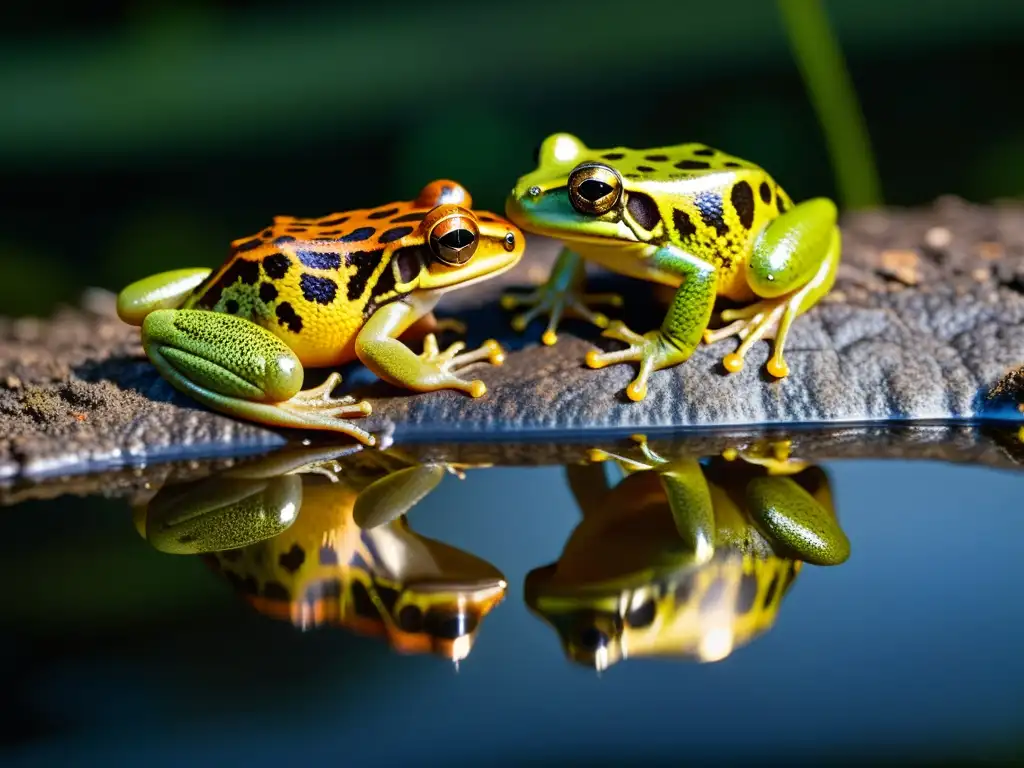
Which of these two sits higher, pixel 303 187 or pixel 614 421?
pixel 303 187

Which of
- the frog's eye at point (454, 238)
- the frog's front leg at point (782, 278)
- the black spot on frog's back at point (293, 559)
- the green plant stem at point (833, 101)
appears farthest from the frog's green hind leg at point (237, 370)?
the green plant stem at point (833, 101)

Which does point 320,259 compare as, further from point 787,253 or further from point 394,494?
point 787,253

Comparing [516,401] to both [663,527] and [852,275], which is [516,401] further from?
[852,275]

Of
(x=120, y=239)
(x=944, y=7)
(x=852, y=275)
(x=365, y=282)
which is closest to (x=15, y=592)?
(x=365, y=282)

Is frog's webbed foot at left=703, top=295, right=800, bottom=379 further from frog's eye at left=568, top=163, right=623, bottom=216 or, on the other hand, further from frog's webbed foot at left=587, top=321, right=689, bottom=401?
frog's eye at left=568, top=163, right=623, bottom=216

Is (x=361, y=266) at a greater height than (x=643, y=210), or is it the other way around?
(x=643, y=210)

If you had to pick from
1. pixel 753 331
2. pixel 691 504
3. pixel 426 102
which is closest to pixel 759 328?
pixel 753 331

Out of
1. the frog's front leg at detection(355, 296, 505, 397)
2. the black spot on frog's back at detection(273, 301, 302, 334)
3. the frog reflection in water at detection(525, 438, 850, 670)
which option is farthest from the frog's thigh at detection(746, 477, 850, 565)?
the black spot on frog's back at detection(273, 301, 302, 334)
